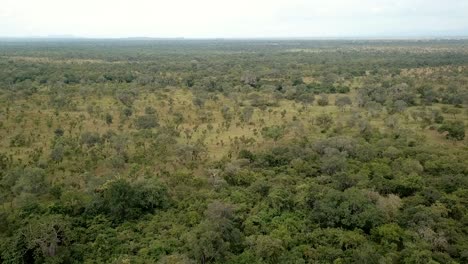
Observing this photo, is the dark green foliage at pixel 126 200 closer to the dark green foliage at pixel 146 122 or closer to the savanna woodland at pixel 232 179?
the savanna woodland at pixel 232 179

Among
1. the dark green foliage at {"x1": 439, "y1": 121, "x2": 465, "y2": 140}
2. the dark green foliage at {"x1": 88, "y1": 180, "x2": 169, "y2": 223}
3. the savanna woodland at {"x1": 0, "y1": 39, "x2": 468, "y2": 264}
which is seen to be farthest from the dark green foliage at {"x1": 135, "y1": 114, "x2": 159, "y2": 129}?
the dark green foliage at {"x1": 439, "y1": 121, "x2": 465, "y2": 140}

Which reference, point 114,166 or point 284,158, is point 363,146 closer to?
point 284,158

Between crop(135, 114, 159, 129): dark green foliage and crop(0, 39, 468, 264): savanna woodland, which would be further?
crop(135, 114, 159, 129): dark green foliage

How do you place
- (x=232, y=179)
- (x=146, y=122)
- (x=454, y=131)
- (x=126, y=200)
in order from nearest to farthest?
1. (x=126, y=200)
2. (x=232, y=179)
3. (x=454, y=131)
4. (x=146, y=122)

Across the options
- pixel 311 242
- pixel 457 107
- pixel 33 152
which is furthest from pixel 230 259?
pixel 457 107

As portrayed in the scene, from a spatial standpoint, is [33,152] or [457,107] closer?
[33,152]

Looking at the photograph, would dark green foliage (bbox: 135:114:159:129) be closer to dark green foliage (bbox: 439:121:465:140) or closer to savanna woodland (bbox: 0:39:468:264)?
savanna woodland (bbox: 0:39:468:264)

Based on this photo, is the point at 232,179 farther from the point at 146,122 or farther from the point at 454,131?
the point at 454,131

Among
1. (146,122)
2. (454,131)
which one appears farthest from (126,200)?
(454,131)
